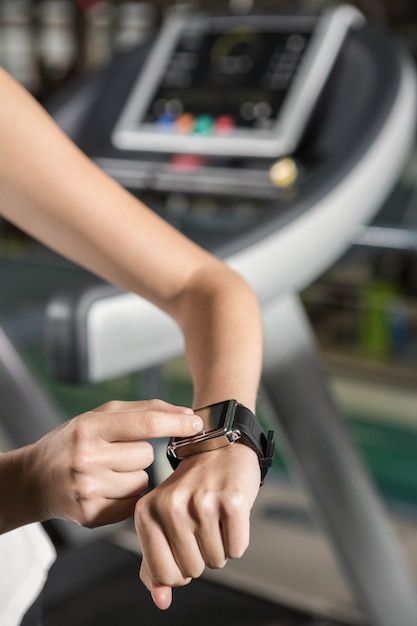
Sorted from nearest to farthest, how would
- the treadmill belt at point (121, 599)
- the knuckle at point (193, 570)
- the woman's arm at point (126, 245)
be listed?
the knuckle at point (193, 570) → the woman's arm at point (126, 245) → the treadmill belt at point (121, 599)

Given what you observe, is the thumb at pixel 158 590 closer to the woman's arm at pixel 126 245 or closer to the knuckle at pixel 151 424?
the knuckle at pixel 151 424

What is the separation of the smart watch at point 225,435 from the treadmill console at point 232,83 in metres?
1.07

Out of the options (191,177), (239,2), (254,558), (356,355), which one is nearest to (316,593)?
(254,558)

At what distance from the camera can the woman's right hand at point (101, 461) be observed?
0.52 metres

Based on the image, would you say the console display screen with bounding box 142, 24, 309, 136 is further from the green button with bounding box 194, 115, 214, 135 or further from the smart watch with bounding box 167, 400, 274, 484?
the smart watch with bounding box 167, 400, 274, 484

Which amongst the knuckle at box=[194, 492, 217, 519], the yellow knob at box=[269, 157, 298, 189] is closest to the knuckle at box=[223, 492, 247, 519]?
the knuckle at box=[194, 492, 217, 519]

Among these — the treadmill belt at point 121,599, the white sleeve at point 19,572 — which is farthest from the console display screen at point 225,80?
the white sleeve at point 19,572

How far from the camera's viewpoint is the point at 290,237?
138cm

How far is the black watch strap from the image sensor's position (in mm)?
595

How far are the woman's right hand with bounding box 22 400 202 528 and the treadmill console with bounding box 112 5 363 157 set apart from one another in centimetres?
115

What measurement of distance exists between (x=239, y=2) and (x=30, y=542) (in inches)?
148

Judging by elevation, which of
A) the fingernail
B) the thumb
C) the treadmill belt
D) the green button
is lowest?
the treadmill belt

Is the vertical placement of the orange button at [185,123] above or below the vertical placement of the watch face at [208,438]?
below

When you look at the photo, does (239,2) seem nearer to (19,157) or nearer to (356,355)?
(356,355)
